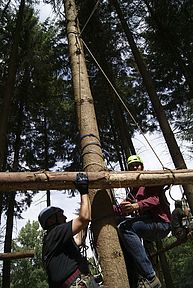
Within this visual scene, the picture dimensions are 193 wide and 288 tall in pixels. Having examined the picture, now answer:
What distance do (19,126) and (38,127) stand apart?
186 cm

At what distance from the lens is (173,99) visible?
12.8 metres

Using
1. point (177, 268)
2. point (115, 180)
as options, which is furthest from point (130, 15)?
point (177, 268)

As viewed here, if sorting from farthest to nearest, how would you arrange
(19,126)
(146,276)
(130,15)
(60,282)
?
1. (19,126)
2. (130,15)
3. (146,276)
4. (60,282)

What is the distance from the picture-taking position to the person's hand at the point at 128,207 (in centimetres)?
364

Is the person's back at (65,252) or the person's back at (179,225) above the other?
the person's back at (179,225)

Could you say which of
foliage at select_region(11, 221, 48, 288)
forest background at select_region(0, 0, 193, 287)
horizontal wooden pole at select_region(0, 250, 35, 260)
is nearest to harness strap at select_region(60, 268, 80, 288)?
horizontal wooden pole at select_region(0, 250, 35, 260)

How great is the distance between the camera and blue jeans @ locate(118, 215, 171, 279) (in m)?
3.42

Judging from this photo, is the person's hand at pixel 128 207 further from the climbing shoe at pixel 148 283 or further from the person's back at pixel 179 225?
the person's back at pixel 179 225

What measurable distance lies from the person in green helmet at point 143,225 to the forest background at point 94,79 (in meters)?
6.04

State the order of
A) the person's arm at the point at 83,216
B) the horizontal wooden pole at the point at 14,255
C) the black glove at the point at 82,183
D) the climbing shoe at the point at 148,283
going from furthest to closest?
1. the horizontal wooden pole at the point at 14,255
2. the climbing shoe at the point at 148,283
3. the black glove at the point at 82,183
4. the person's arm at the point at 83,216

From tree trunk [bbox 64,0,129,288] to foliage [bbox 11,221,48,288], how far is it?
28.7 m

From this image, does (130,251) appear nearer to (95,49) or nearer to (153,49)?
(95,49)

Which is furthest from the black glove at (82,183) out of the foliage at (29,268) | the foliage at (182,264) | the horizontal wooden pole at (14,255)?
the foliage at (29,268)

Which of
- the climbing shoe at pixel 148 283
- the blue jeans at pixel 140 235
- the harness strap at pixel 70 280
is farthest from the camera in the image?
the blue jeans at pixel 140 235
